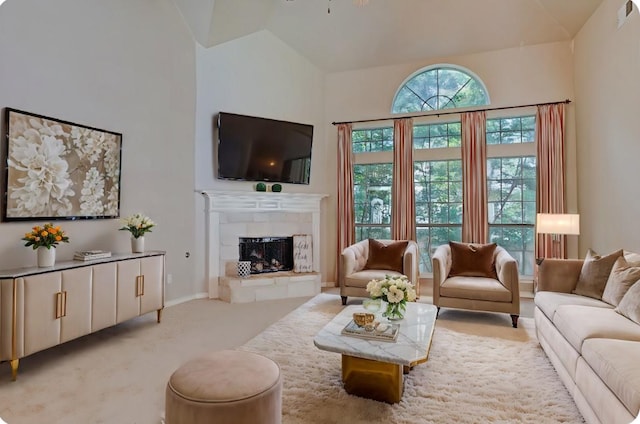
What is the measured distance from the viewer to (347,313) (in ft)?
9.49

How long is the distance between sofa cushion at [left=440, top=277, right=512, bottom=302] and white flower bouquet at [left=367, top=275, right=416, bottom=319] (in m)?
1.42

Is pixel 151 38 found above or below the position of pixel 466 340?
above

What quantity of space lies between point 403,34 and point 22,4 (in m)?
A: 4.57

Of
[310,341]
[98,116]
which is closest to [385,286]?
[310,341]

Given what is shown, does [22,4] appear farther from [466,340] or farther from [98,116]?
[466,340]

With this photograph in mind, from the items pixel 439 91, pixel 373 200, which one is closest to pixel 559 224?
pixel 373 200

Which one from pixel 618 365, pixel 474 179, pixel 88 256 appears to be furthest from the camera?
pixel 474 179

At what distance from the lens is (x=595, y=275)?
293 centimetres

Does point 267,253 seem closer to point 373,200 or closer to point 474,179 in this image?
point 373,200

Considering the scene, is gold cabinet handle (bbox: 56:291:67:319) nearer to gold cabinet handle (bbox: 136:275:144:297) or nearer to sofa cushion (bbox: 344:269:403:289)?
gold cabinet handle (bbox: 136:275:144:297)

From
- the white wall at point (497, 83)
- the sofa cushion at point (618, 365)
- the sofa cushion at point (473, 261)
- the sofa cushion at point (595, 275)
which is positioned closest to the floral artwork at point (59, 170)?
the white wall at point (497, 83)

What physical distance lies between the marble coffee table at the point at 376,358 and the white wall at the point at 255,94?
3.22 metres

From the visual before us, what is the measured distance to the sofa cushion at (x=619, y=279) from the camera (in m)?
2.55

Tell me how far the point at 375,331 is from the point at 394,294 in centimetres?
35
